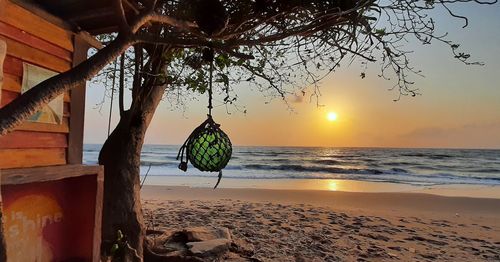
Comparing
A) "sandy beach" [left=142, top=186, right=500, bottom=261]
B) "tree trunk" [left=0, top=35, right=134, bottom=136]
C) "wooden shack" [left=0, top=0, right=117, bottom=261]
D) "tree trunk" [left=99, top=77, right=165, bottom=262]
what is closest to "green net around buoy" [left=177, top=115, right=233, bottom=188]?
→ "wooden shack" [left=0, top=0, right=117, bottom=261]

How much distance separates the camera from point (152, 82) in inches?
187

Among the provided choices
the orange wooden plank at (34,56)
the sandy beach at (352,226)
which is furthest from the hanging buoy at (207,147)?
the sandy beach at (352,226)

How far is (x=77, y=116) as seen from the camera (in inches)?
132

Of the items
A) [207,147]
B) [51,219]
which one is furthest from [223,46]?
[51,219]

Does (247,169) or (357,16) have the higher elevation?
(357,16)

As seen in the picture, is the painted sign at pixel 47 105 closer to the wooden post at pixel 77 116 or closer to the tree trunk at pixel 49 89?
the wooden post at pixel 77 116

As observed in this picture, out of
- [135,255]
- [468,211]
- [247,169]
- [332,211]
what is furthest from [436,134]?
[135,255]

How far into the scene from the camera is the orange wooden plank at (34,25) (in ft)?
8.39

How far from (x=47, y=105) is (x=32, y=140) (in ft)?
0.96

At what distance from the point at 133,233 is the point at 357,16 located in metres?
3.14

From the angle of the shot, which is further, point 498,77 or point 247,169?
point 247,169

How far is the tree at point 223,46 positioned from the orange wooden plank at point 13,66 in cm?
83

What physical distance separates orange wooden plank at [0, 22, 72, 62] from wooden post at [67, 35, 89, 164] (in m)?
0.13

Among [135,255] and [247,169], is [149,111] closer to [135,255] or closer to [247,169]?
[135,255]
